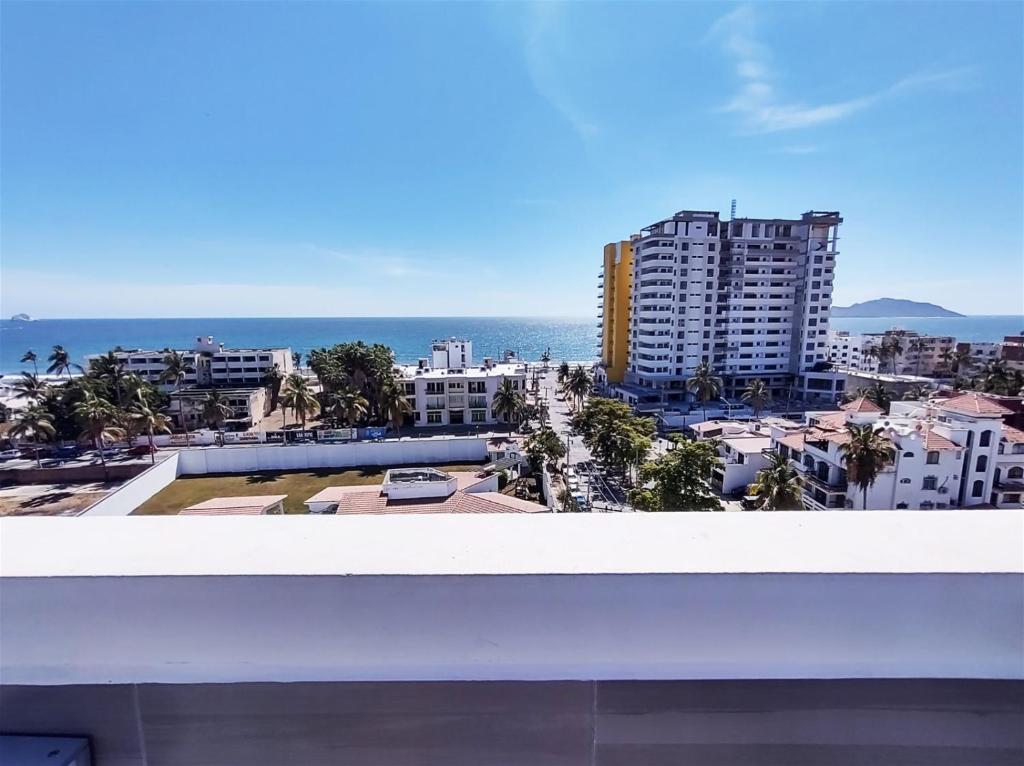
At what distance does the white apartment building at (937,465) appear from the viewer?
18719 millimetres

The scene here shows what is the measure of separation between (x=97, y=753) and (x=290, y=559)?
716 mm

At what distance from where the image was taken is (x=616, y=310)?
51938mm

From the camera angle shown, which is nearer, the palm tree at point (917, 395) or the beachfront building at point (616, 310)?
the palm tree at point (917, 395)

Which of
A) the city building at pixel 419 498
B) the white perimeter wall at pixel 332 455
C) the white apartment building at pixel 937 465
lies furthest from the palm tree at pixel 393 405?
the white apartment building at pixel 937 465

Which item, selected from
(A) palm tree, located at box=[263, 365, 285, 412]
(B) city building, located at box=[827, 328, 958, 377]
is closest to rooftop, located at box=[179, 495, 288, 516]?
(A) palm tree, located at box=[263, 365, 285, 412]

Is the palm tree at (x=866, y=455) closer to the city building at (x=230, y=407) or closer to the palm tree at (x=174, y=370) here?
the city building at (x=230, y=407)

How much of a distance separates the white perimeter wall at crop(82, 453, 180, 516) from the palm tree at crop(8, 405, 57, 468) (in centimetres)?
1027

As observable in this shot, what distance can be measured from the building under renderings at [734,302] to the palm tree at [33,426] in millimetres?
41480

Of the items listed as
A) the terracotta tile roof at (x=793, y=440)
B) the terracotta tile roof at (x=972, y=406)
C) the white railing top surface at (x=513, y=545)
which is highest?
the white railing top surface at (x=513, y=545)

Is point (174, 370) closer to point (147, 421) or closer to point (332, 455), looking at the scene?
point (147, 421)

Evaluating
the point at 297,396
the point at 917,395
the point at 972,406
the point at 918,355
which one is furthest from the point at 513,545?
the point at 918,355

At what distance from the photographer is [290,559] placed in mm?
1128

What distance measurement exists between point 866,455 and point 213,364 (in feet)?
170

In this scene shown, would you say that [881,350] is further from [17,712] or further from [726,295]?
[17,712]
